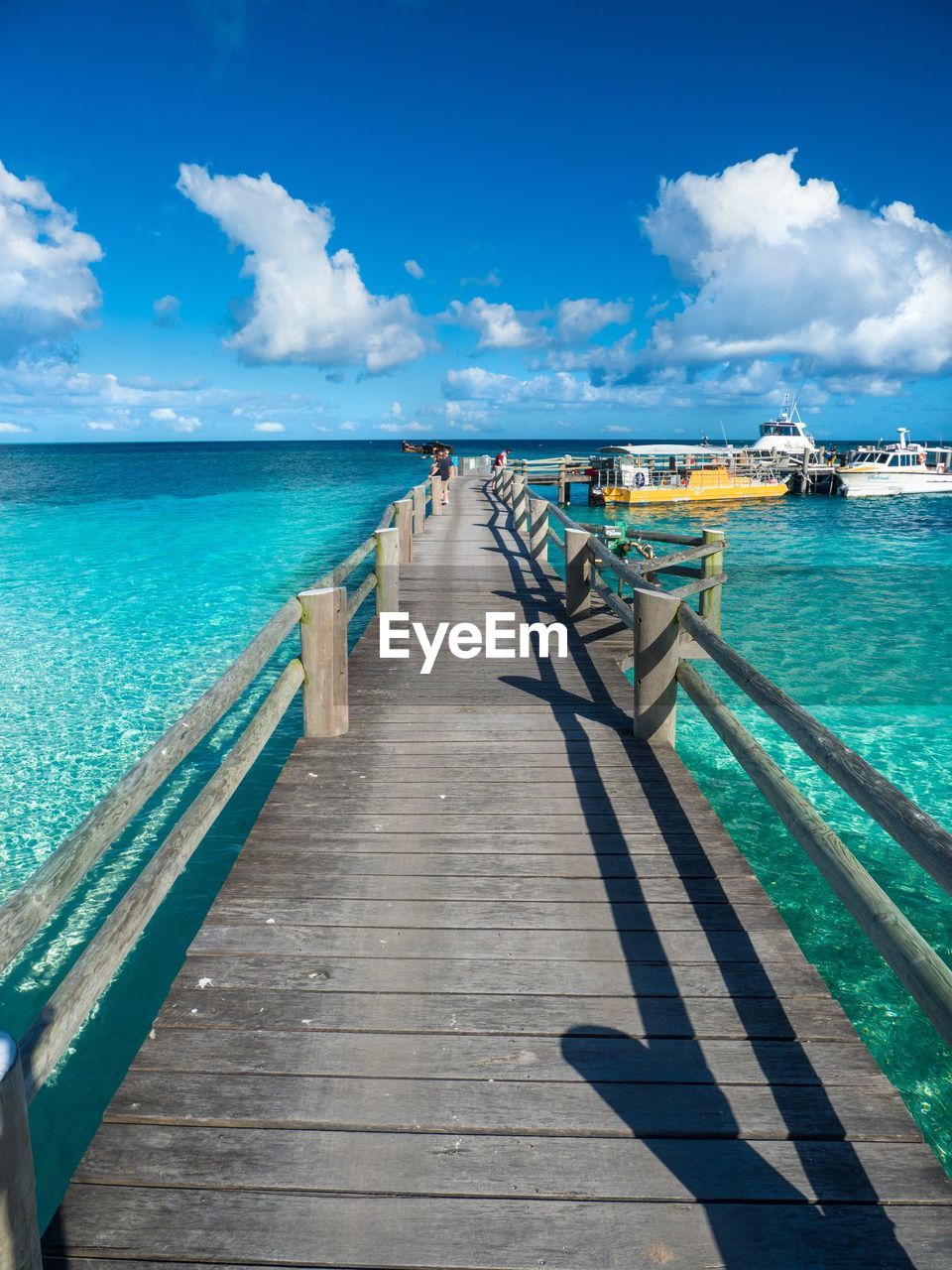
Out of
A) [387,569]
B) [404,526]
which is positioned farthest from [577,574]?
[404,526]

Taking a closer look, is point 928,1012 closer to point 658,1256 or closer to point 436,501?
point 658,1256

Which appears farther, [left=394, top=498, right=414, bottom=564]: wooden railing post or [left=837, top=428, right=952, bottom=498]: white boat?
[left=837, top=428, right=952, bottom=498]: white boat

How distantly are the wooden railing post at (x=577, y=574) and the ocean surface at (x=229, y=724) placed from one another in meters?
1.89

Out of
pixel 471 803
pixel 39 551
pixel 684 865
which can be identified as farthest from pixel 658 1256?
pixel 39 551

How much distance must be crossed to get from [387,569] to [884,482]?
52669 millimetres

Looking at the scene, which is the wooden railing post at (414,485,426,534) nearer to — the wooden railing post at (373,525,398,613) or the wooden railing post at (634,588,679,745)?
the wooden railing post at (373,525,398,613)

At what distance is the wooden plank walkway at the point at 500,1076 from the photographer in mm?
2117

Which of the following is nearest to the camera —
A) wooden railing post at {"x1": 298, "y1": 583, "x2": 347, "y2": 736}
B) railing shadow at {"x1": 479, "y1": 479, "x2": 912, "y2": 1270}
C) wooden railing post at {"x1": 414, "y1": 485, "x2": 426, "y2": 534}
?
railing shadow at {"x1": 479, "y1": 479, "x2": 912, "y2": 1270}

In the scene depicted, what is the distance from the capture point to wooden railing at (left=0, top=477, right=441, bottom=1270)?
1.63 metres

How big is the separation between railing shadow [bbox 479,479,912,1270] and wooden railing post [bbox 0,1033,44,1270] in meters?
1.63

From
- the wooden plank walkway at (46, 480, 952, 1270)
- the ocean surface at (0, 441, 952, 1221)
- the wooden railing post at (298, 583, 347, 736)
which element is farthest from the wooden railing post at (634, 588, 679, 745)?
the wooden railing post at (298, 583, 347, 736)

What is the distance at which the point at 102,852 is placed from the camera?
346 cm

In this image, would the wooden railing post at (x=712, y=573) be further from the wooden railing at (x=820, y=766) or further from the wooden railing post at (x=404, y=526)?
the wooden railing post at (x=404, y=526)

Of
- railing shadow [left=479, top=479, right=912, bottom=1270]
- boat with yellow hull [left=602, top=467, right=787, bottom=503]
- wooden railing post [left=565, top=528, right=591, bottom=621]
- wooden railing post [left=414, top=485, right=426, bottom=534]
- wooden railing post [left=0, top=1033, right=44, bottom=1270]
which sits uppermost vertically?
boat with yellow hull [left=602, top=467, right=787, bottom=503]
